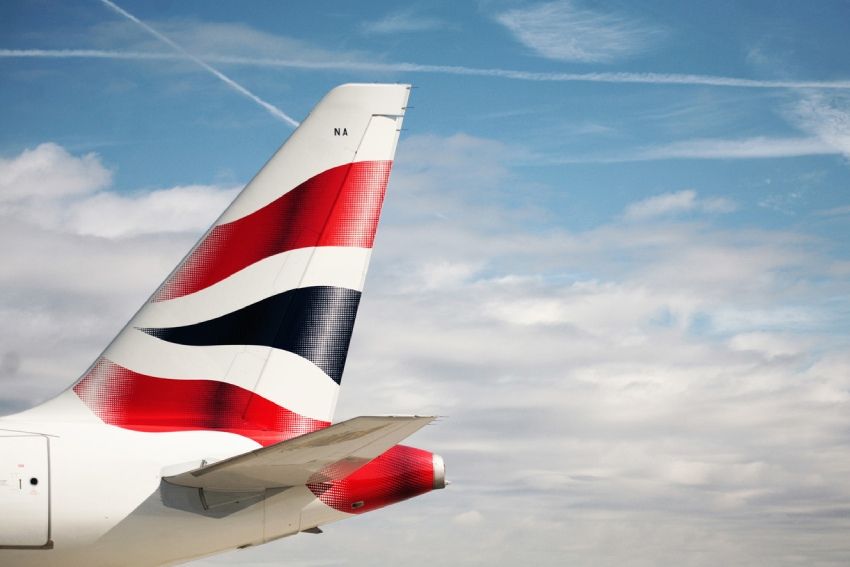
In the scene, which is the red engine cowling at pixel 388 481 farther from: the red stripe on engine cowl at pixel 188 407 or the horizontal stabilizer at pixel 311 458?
the red stripe on engine cowl at pixel 188 407

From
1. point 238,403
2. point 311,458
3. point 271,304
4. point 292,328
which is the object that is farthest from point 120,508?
point 271,304

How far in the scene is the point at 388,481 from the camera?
17562mm

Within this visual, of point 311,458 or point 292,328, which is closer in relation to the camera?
point 311,458

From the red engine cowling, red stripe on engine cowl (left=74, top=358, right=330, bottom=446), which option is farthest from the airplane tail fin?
the red engine cowling

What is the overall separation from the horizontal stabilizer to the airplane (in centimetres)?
5

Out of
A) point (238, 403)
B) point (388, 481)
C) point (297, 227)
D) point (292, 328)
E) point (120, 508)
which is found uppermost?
point (297, 227)

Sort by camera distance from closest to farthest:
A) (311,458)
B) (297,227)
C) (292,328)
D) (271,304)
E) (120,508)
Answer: (311,458) → (120,508) → (292,328) → (271,304) → (297,227)

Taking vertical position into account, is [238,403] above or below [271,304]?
below

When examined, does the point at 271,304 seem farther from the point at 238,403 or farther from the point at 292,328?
the point at 238,403

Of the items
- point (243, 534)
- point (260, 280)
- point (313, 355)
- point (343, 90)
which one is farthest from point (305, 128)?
point (243, 534)

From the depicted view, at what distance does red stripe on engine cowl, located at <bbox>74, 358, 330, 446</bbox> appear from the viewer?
18547 millimetres

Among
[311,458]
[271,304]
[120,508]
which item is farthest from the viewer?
[271,304]

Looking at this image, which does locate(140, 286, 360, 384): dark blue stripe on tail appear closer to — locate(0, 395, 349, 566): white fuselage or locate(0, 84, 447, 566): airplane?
locate(0, 84, 447, 566): airplane

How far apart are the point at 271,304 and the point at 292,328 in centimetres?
60
